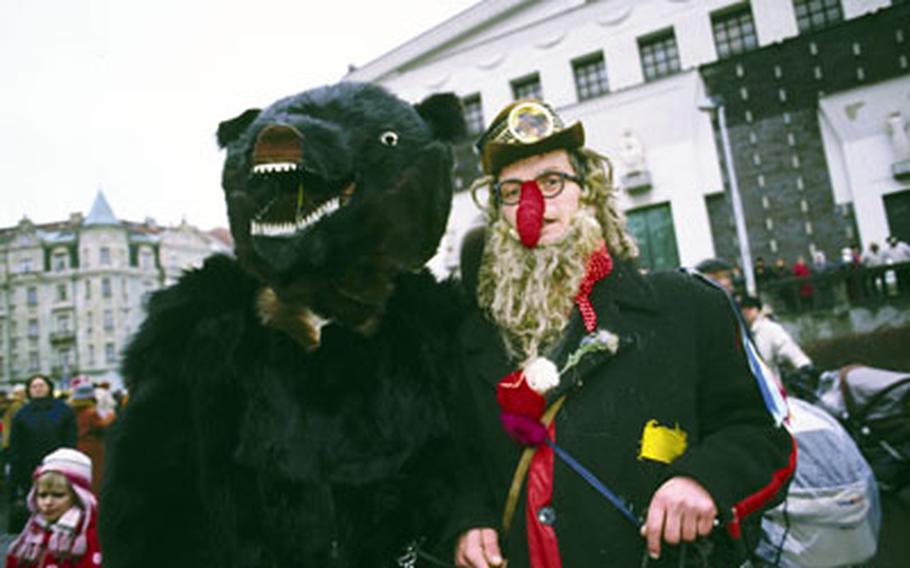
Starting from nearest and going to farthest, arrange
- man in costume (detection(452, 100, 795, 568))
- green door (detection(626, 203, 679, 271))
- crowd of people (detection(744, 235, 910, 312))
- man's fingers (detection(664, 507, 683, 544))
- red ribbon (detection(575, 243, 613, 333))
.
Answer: man's fingers (detection(664, 507, 683, 544)) < man in costume (detection(452, 100, 795, 568)) < red ribbon (detection(575, 243, 613, 333)) < crowd of people (detection(744, 235, 910, 312)) < green door (detection(626, 203, 679, 271))

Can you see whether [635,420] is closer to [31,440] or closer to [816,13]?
[31,440]

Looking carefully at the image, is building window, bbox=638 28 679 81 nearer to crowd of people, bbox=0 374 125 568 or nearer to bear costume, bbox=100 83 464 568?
crowd of people, bbox=0 374 125 568

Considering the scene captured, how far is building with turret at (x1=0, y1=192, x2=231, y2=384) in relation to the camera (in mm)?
54406

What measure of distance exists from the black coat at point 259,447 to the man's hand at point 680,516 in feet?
1.92

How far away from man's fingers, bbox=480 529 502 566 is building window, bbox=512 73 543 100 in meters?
21.2

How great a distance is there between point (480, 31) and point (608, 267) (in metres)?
23.8

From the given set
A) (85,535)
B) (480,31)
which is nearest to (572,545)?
(85,535)

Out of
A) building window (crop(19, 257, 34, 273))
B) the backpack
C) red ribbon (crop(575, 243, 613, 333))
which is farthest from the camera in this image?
building window (crop(19, 257, 34, 273))

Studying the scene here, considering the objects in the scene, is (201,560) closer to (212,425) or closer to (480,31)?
(212,425)

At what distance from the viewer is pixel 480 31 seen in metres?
23.6

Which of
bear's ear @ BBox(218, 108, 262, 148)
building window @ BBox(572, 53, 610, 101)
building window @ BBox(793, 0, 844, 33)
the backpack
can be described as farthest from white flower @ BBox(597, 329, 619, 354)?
building window @ BBox(793, 0, 844, 33)

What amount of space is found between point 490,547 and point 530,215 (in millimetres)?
1014

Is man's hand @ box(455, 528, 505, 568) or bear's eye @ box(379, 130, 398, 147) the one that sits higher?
bear's eye @ box(379, 130, 398, 147)

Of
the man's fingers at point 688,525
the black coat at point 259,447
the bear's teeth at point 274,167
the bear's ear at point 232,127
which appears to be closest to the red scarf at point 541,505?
the black coat at point 259,447
